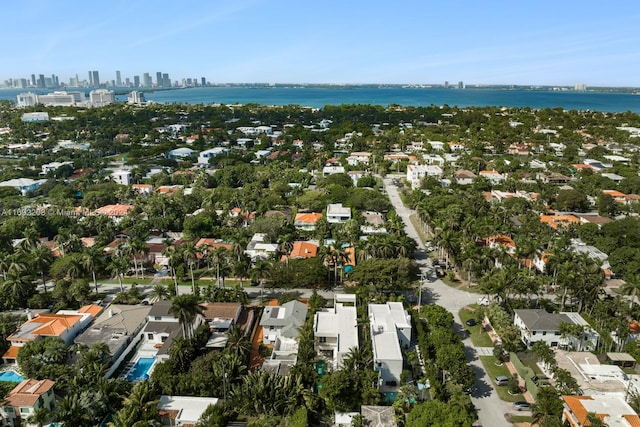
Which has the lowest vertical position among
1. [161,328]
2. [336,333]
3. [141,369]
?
[141,369]

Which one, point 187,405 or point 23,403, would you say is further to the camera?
point 187,405

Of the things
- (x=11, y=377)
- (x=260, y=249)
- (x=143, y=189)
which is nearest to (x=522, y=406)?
(x=260, y=249)

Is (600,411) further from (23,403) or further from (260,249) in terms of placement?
(260,249)

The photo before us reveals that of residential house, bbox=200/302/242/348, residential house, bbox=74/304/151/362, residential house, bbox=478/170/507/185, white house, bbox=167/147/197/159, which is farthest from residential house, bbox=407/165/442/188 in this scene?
residential house, bbox=74/304/151/362

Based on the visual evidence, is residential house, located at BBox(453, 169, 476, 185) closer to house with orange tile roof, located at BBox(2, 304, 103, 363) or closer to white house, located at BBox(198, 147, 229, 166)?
white house, located at BBox(198, 147, 229, 166)

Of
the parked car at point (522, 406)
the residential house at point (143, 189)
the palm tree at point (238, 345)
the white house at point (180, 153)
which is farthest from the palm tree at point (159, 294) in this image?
the white house at point (180, 153)

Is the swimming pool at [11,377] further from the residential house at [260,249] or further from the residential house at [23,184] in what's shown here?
the residential house at [23,184]

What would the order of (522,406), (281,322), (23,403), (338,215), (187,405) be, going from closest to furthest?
(23,403) → (187,405) → (522,406) → (281,322) → (338,215)
